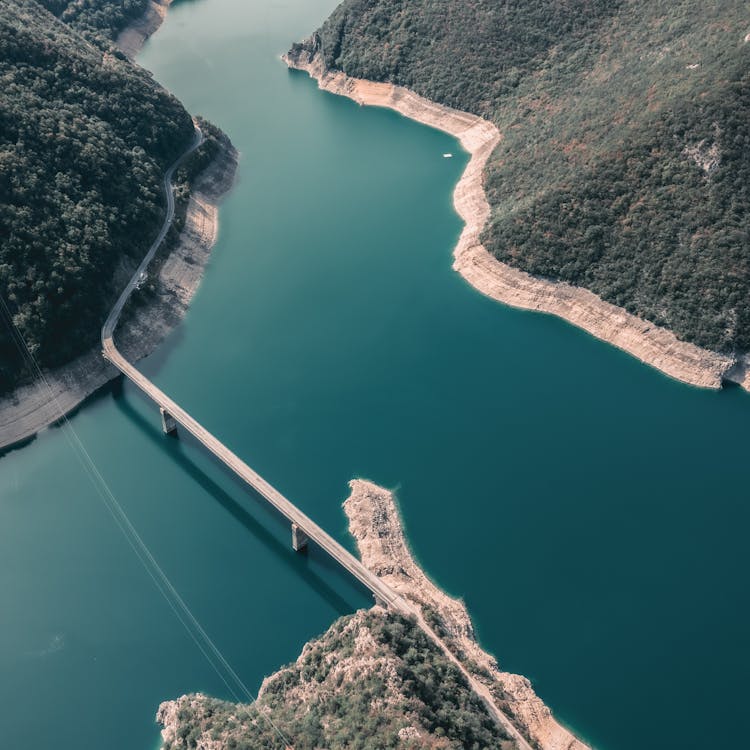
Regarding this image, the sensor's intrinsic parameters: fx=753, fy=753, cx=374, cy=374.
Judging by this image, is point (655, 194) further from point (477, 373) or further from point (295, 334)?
point (295, 334)

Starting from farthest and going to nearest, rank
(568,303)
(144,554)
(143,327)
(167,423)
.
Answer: (568,303)
(143,327)
(167,423)
(144,554)

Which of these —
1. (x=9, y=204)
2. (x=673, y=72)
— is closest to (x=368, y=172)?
(x=673, y=72)

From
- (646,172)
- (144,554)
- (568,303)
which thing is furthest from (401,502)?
(646,172)

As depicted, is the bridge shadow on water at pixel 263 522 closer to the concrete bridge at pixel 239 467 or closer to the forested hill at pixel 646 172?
the concrete bridge at pixel 239 467

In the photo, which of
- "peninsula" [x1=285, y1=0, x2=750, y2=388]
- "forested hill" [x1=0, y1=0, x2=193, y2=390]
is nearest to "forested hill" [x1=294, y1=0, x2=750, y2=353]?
"peninsula" [x1=285, y1=0, x2=750, y2=388]

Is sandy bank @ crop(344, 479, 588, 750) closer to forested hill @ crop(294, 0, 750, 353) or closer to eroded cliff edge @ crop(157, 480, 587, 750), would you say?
eroded cliff edge @ crop(157, 480, 587, 750)

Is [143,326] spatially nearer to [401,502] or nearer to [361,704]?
[401,502]
